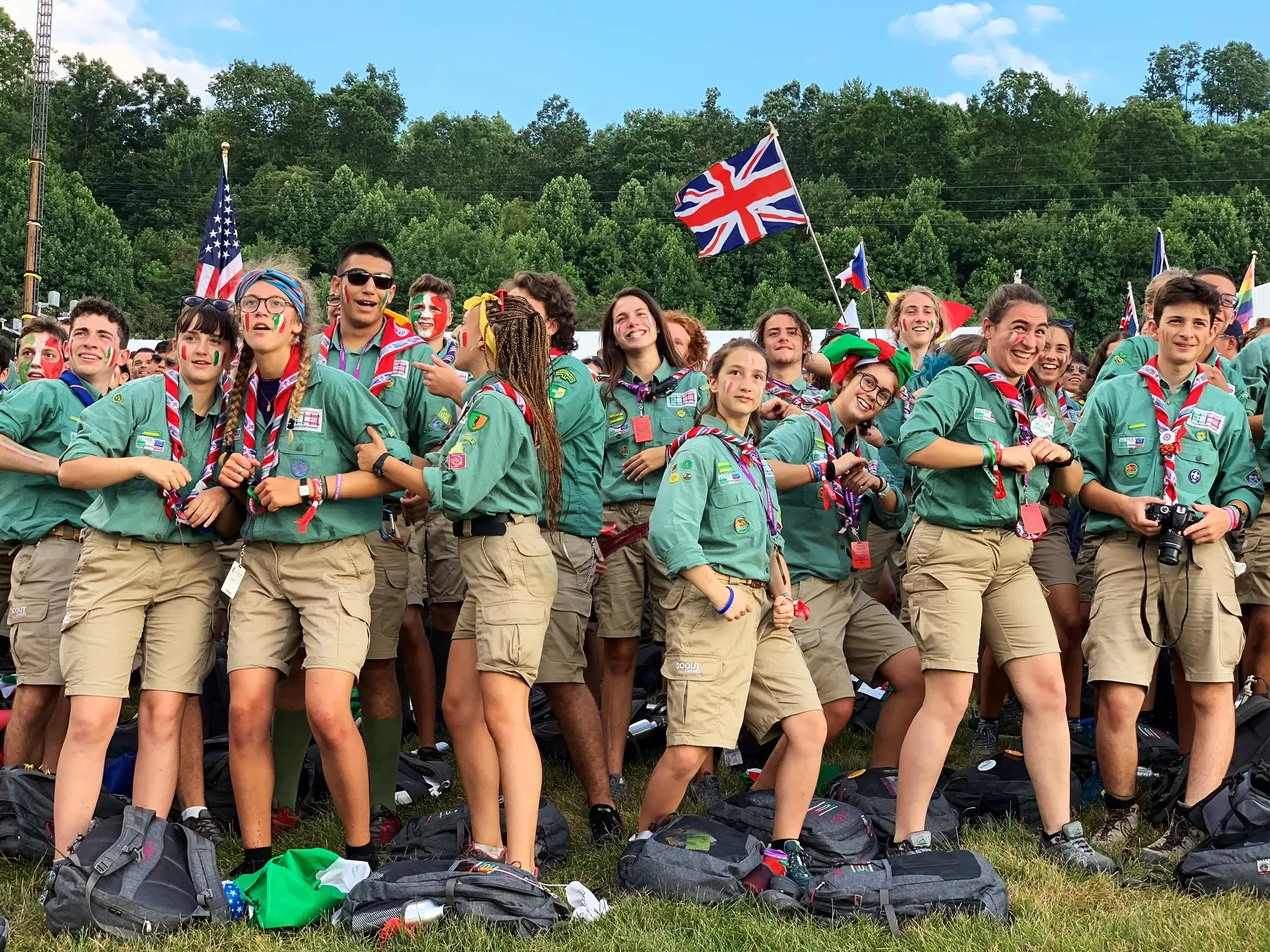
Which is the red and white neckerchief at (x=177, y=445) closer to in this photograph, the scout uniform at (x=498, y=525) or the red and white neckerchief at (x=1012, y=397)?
the scout uniform at (x=498, y=525)

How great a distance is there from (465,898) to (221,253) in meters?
8.67

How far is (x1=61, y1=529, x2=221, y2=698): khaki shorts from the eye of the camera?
488cm

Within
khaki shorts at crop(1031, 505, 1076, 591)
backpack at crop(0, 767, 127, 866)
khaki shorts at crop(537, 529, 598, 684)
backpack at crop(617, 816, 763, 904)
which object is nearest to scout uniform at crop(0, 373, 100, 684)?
backpack at crop(0, 767, 127, 866)

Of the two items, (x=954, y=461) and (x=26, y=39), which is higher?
(x=26, y=39)

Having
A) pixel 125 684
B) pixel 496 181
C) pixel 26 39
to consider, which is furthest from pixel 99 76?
pixel 125 684

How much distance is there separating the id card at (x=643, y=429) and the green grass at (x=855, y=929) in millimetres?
2506

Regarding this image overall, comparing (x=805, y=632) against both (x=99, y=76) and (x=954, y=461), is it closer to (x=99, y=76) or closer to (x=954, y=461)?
(x=954, y=461)

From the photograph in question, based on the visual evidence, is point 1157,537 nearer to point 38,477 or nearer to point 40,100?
point 38,477

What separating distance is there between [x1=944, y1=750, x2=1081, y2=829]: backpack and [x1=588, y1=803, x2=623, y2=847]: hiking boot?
1.62 m

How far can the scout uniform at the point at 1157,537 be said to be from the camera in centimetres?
539

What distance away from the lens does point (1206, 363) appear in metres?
5.75

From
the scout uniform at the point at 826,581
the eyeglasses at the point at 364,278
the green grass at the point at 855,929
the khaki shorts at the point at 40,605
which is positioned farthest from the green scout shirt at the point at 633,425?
the khaki shorts at the point at 40,605

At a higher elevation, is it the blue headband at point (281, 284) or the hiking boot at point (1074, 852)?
the blue headband at point (281, 284)

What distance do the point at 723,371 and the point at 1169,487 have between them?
209 centimetres
